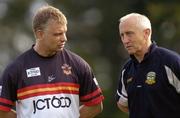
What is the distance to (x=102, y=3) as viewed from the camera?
34375 millimetres

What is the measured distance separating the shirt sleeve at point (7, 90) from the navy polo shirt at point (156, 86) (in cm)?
137

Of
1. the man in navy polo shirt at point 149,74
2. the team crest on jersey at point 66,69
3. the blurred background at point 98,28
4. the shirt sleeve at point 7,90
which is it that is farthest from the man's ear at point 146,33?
the blurred background at point 98,28

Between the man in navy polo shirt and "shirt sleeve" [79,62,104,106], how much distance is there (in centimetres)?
41

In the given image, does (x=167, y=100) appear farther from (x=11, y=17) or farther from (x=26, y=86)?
(x=11, y=17)

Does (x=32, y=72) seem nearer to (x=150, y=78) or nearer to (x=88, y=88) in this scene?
(x=88, y=88)

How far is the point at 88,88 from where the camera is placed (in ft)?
32.3

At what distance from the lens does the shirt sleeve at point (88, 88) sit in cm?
979

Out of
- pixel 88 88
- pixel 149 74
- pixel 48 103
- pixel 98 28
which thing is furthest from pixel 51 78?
pixel 98 28

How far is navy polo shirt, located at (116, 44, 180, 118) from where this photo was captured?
32.0ft

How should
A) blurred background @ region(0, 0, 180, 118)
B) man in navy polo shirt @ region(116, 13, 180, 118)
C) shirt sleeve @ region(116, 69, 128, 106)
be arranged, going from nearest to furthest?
man in navy polo shirt @ region(116, 13, 180, 118)
shirt sleeve @ region(116, 69, 128, 106)
blurred background @ region(0, 0, 180, 118)

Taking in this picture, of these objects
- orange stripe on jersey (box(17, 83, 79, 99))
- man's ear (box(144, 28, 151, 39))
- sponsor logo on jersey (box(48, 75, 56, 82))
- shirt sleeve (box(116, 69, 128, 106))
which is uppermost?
man's ear (box(144, 28, 151, 39))

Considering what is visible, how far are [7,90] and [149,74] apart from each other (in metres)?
1.59

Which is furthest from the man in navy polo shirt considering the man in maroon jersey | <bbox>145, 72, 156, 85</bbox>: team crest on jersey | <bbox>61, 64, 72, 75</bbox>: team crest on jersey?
<bbox>61, 64, 72, 75</bbox>: team crest on jersey

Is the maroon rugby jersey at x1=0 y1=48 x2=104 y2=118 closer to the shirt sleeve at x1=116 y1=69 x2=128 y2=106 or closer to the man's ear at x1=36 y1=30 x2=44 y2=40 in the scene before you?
the man's ear at x1=36 y1=30 x2=44 y2=40
